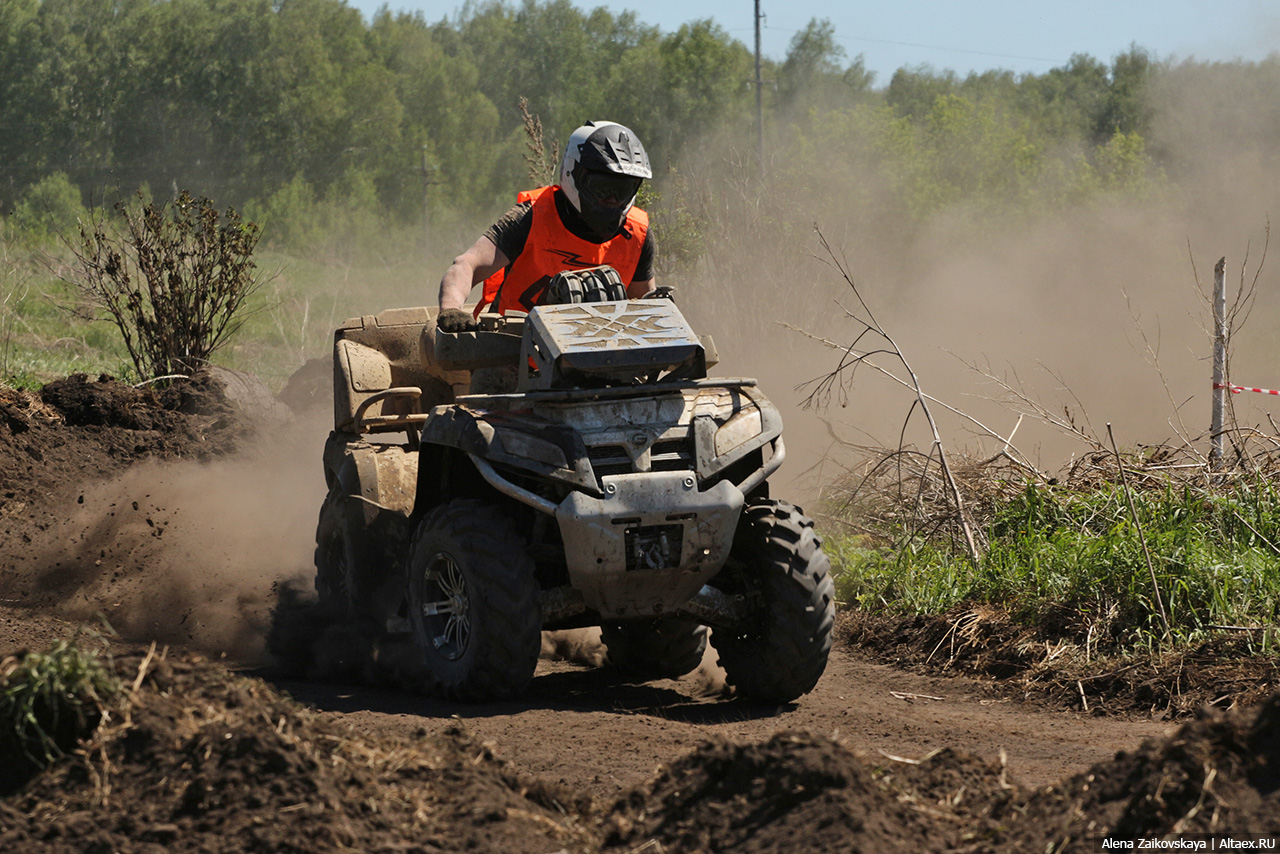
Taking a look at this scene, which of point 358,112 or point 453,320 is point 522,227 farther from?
point 358,112

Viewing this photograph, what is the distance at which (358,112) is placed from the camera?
197ft

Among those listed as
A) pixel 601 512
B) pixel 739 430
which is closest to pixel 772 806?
pixel 601 512

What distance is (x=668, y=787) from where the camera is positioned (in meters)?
3.81

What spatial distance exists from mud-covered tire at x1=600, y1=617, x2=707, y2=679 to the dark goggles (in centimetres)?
202

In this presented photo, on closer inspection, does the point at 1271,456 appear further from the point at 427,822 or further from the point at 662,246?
the point at 662,246

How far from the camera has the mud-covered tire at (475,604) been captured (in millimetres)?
5262

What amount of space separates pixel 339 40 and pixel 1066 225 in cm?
4542

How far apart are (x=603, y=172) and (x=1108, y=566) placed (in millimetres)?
3357

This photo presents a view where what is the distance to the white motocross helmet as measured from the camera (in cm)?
625

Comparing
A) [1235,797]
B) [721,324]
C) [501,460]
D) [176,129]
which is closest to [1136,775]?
[1235,797]

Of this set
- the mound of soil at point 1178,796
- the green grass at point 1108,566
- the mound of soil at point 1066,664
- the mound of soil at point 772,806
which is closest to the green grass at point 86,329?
the green grass at point 1108,566

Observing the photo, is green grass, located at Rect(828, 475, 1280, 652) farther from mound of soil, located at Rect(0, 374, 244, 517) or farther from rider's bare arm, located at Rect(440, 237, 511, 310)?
mound of soil, located at Rect(0, 374, 244, 517)

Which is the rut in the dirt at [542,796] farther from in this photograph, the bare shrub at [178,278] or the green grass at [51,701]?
the bare shrub at [178,278]

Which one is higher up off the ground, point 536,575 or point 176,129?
point 176,129
